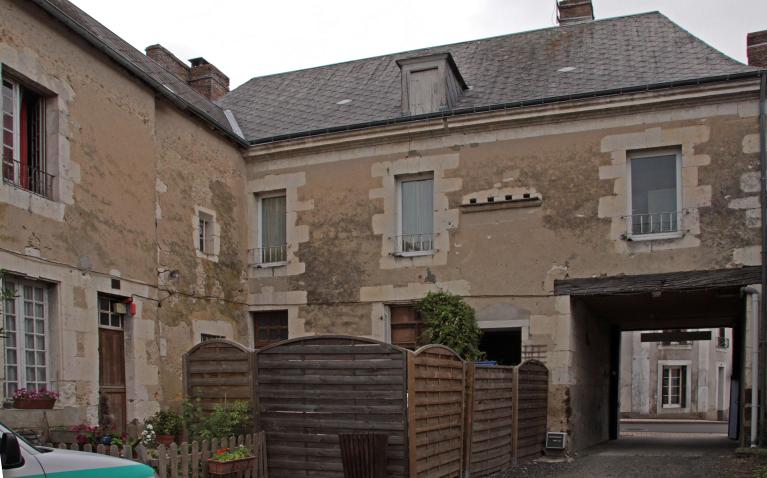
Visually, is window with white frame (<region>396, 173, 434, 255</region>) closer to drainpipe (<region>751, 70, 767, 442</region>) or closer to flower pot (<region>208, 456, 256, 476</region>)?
drainpipe (<region>751, 70, 767, 442</region>)

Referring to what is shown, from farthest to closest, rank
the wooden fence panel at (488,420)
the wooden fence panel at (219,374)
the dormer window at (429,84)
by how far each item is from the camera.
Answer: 1. the dormer window at (429,84)
2. the wooden fence panel at (488,420)
3. the wooden fence panel at (219,374)

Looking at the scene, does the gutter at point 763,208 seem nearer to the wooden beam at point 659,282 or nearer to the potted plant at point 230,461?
the wooden beam at point 659,282

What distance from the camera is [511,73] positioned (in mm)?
15117

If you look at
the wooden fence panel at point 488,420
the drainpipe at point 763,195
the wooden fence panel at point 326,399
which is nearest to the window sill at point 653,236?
the drainpipe at point 763,195

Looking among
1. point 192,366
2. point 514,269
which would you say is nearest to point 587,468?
point 514,269

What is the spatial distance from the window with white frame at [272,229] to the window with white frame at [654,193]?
631 cm

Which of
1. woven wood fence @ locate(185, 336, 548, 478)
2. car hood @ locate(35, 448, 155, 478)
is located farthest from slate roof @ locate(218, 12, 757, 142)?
car hood @ locate(35, 448, 155, 478)

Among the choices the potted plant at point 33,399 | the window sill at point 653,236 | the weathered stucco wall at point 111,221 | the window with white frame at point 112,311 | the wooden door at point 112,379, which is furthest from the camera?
the window sill at point 653,236

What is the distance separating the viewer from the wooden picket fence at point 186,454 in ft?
23.3

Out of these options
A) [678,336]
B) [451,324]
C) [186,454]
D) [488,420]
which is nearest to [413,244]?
[451,324]

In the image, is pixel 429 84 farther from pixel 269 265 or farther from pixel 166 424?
pixel 166 424

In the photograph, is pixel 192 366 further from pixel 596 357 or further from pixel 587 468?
pixel 596 357

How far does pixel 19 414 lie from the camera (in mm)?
8867

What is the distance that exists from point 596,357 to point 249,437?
934 cm
